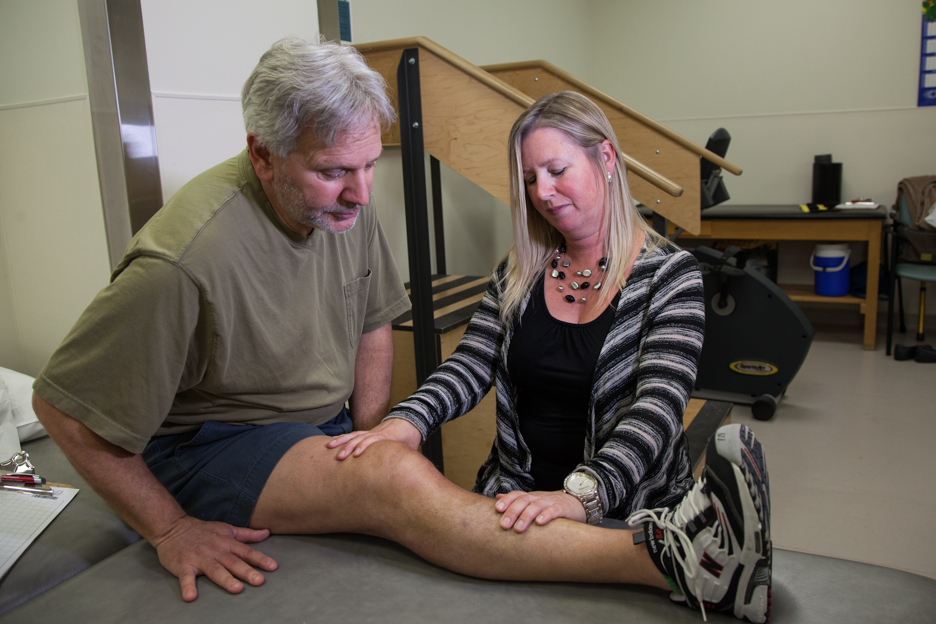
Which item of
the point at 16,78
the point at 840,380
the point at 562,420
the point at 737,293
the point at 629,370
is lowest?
the point at 840,380

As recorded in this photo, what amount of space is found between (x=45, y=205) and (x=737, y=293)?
9.45 ft

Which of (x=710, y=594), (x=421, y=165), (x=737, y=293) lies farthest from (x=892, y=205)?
(x=710, y=594)

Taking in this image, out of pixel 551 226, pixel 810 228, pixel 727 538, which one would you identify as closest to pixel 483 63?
pixel 810 228

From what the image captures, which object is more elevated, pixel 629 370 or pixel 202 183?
pixel 202 183

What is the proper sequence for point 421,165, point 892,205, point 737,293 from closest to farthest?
point 421,165 < point 737,293 < point 892,205

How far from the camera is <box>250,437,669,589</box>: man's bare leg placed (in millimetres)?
1150

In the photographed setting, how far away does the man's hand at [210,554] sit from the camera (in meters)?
1.21

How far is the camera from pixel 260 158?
1312 millimetres

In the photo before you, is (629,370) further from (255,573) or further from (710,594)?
(255,573)

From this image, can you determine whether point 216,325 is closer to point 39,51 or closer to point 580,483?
point 580,483

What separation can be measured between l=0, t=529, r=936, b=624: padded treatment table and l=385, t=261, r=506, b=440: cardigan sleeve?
345 millimetres

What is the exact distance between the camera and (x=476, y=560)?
1.20 meters

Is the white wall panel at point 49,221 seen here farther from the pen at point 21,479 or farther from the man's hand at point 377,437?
the man's hand at point 377,437

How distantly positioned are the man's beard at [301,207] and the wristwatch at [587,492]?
0.66 meters
